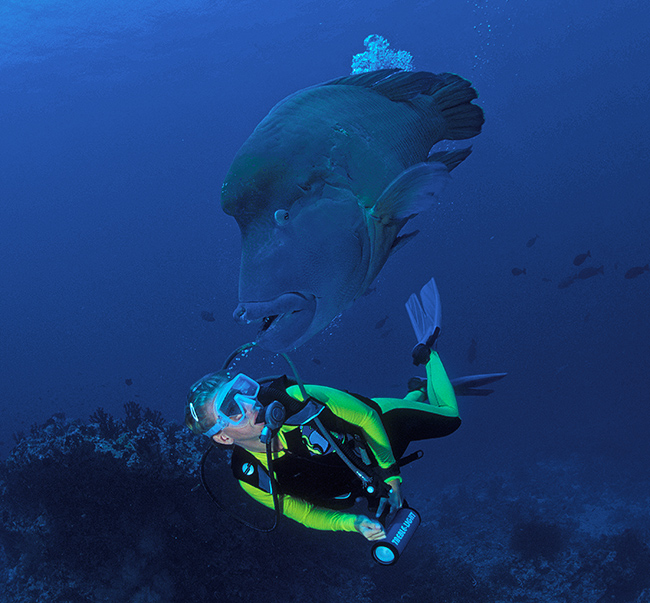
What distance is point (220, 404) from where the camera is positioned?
7.80 feet

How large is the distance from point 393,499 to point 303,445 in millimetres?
645

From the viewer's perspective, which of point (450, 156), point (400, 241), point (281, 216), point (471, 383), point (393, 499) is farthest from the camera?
point (471, 383)

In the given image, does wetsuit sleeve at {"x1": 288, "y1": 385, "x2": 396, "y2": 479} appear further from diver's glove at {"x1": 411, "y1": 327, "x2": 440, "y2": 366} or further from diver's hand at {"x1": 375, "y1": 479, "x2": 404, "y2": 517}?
diver's glove at {"x1": 411, "y1": 327, "x2": 440, "y2": 366}

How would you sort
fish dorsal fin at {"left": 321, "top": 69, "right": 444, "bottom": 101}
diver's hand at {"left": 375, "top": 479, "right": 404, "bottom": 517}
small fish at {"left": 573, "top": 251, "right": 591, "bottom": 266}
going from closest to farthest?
fish dorsal fin at {"left": 321, "top": 69, "right": 444, "bottom": 101} < diver's hand at {"left": 375, "top": 479, "right": 404, "bottom": 517} < small fish at {"left": 573, "top": 251, "right": 591, "bottom": 266}

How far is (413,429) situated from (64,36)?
126 ft

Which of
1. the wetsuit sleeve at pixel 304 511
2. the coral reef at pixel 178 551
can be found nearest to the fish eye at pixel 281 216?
the wetsuit sleeve at pixel 304 511

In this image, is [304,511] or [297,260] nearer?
[297,260]

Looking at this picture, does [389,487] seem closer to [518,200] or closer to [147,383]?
[147,383]

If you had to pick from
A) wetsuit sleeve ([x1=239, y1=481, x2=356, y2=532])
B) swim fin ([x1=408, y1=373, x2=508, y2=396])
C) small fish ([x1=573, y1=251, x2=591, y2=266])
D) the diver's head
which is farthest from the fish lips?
small fish ([x1=573, y1=251, x2=591, y2=266])

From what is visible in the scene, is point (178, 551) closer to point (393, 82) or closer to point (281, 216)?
point (281, 216)

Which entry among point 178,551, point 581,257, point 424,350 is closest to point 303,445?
point 424,350

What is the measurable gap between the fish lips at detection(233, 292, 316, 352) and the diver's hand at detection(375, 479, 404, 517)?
66.2 inches

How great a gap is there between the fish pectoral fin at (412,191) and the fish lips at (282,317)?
39 centimetres

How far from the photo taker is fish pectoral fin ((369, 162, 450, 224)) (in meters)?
1.29
